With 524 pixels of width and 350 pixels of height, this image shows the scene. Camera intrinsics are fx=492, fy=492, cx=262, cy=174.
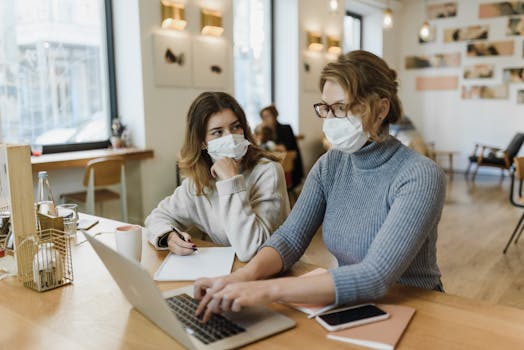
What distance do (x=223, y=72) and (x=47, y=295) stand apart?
428cm

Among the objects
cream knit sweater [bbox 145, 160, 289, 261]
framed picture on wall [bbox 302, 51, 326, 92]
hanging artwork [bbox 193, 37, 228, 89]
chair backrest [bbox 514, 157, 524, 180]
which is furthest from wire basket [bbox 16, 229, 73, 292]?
framed picture on wall [bbox 302, 51, 326, 92]

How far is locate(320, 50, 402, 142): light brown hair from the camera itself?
1274 millimetres

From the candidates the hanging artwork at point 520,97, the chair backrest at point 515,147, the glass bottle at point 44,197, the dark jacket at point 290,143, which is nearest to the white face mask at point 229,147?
the glass bottle at point 44,197

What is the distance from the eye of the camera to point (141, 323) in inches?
41.7

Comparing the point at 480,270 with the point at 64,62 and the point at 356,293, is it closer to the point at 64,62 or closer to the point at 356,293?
the point at 356,293

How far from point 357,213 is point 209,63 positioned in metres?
4.00

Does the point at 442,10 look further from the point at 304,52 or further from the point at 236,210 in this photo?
the point at 236,210

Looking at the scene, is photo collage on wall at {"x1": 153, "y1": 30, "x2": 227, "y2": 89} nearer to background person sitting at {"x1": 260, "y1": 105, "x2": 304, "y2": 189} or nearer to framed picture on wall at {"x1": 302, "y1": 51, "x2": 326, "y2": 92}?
background person sitting at {"x1": 260, "y1": 105, "x2": 304, "y2": 189}

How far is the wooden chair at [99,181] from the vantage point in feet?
11.9

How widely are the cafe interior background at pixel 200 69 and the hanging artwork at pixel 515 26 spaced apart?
0.02 m

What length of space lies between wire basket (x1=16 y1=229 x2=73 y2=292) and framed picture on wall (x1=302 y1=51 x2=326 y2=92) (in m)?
5.60

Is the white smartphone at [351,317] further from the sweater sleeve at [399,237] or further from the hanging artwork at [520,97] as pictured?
the hanging artwork at [520,97]

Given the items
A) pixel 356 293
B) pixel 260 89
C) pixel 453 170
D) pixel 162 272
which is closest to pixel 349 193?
pixel 356 293

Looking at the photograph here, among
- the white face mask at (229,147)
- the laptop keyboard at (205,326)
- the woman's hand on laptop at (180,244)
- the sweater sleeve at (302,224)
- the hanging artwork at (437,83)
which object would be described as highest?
the hanging artwork at (437,83)
